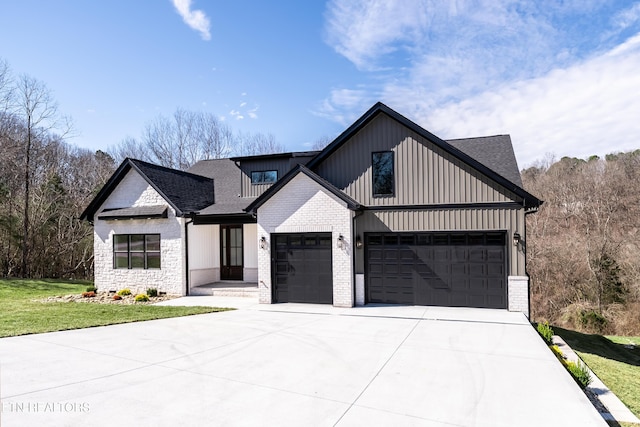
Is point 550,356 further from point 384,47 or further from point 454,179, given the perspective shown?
point 384,47

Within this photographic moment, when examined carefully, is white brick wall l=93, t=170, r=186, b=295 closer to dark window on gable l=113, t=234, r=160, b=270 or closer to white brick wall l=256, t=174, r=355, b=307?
dark window on gable l=113, t=234, r=160, b=270

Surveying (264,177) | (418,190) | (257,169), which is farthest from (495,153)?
(257,169)

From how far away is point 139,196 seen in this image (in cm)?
1645

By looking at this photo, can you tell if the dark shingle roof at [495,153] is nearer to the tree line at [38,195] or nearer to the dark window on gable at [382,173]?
the dark window on gable at [382,173]

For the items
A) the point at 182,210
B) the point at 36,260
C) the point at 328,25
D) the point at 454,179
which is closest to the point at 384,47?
the point at 328,25

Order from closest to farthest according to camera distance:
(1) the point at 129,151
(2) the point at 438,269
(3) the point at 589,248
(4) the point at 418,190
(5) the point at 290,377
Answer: (5) the point at 290,377 → (2) the point at 438,269 → (4) the point at 418,190 → (3) the point at 589,248 → (1) the point at 129,151

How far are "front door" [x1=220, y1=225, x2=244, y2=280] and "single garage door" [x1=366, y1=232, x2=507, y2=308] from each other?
669cm

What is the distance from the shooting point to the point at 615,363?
10.7m

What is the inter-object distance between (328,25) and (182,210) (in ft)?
29.6

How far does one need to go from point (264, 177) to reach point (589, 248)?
66.2 ft

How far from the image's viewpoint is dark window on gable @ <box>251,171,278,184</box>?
16856mm

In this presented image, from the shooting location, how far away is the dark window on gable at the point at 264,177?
55.3ft

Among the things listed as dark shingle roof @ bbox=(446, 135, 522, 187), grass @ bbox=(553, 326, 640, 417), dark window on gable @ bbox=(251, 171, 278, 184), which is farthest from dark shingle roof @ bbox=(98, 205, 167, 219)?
grass @ bbox=(553, 326, 640, 417)

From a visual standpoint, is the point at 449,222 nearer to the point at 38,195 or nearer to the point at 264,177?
the point at 264,177
